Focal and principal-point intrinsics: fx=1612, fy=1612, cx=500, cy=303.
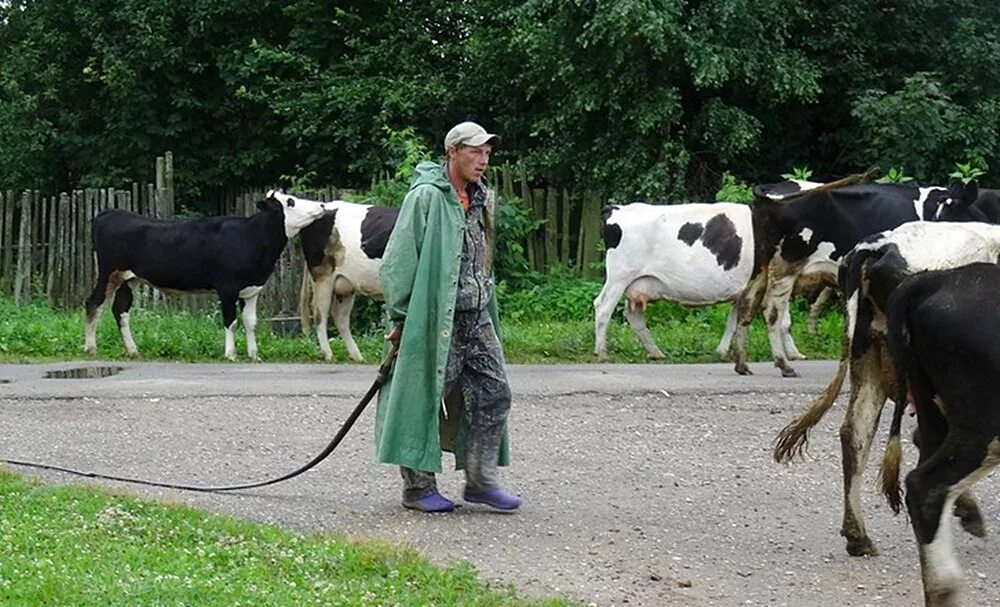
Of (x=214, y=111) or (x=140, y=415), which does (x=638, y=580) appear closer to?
(x=140, y=415)

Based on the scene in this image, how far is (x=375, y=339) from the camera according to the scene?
1900 cm

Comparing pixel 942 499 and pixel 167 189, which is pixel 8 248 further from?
pixel 942 499

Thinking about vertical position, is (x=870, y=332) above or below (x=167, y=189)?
below

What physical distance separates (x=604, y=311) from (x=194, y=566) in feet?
33.9

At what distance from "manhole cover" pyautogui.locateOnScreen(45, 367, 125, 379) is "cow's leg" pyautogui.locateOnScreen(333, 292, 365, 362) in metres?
2.47

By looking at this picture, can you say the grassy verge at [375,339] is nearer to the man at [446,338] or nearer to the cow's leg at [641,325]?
the cow's leg at [641,325]

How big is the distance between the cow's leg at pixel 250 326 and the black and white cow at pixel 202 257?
0.01 meters

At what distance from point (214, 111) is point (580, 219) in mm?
9972

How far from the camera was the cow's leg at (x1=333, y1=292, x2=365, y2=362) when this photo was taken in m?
17.5

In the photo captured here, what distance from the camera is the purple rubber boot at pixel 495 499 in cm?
890

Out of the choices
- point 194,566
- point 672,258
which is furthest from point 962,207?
point 194,566

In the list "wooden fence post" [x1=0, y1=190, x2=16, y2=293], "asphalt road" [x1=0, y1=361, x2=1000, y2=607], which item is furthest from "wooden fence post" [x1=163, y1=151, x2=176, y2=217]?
"asphalt road" [x1=0, y1=361, x2=1000, y2=607]

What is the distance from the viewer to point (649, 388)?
1428 centimetres

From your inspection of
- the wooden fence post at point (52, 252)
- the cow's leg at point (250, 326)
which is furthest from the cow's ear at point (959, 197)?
the wooden fence post at point (52, 252)
